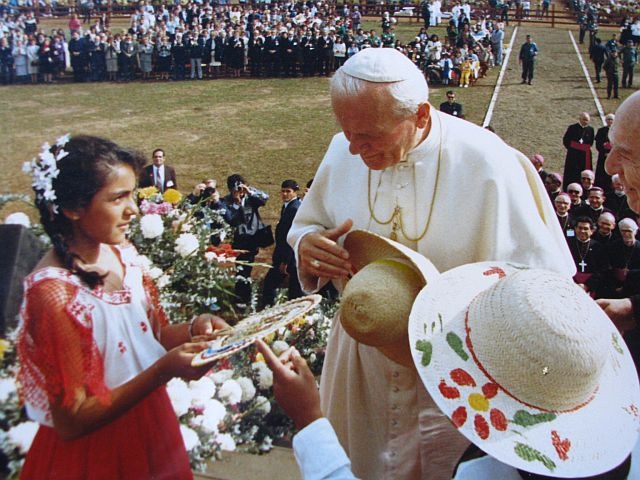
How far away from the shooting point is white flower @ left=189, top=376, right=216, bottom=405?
203cm

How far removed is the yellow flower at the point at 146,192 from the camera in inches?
79.9

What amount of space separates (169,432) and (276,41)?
2040 cm

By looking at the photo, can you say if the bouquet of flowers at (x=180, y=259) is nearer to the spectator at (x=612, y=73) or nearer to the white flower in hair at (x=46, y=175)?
the white flower in hair at (x=46, y=175)

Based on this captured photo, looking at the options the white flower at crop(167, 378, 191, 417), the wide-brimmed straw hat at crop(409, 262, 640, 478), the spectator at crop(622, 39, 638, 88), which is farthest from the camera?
the spectator at crop(622, 39, 638, 88)

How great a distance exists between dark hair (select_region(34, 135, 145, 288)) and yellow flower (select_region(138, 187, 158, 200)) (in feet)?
1.11

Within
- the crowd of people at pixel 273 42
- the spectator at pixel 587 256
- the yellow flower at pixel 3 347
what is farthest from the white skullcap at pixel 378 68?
the crowd of people at pixel 273 42

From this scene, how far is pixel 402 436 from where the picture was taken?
273 cm

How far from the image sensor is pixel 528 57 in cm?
2034

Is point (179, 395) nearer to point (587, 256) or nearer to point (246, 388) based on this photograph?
point (246, 388)

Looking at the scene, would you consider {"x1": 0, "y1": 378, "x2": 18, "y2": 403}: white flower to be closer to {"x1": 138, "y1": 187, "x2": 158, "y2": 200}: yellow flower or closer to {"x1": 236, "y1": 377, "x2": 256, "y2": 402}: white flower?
{"x1": 138, "y1": 187, "x2": 158, "y2": 200}: yellow flower

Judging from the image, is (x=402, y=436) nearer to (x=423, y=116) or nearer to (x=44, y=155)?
(x=423, y=116)

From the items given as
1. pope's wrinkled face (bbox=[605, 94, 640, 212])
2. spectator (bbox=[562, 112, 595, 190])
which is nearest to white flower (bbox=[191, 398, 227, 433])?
pope's wrinkled face (bbox=[605, 94, 640, 212])

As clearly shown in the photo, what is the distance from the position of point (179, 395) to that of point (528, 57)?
801 inches

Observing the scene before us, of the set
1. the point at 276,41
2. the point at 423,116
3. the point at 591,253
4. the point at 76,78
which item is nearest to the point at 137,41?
the point at 276,41
